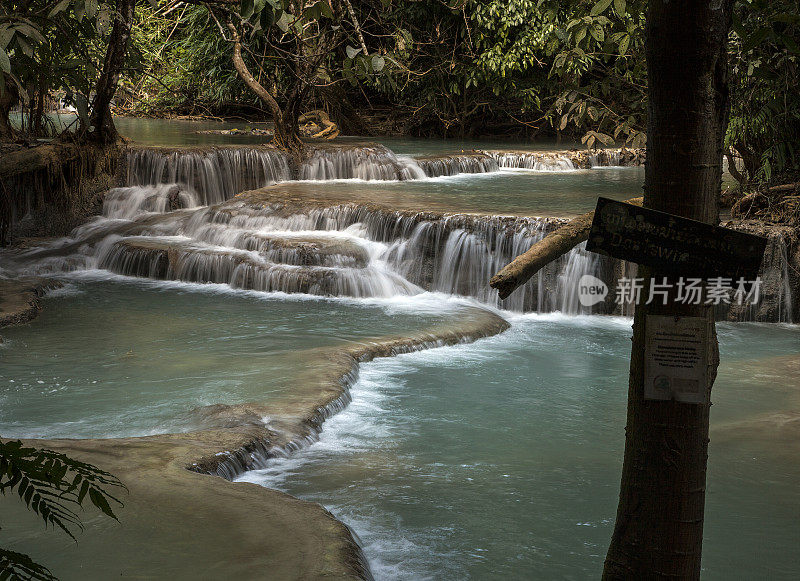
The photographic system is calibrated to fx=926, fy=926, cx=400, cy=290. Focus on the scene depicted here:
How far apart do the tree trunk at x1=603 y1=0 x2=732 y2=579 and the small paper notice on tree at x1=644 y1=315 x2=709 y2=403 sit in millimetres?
24

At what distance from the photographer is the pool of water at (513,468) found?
4.35 m

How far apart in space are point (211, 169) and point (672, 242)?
12.2 m

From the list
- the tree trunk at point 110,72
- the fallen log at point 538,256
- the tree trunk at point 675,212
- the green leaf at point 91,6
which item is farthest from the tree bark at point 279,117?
the tree trunk at point 675,212

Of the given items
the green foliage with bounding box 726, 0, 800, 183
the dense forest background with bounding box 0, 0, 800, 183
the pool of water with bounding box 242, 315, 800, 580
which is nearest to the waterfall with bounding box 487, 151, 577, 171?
the dense forest background with bounding box 0, 0, 800, 183

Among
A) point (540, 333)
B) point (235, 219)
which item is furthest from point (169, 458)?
point (235, 219)

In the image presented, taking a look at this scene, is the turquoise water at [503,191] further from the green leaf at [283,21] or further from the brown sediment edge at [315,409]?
the green leaf at [283,21]

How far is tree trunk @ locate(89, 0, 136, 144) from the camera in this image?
11.0 meters

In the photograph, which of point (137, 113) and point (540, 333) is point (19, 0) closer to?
point (540, 333)

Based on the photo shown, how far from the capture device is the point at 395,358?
7.57 m

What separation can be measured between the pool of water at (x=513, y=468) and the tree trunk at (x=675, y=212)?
5.77 feet

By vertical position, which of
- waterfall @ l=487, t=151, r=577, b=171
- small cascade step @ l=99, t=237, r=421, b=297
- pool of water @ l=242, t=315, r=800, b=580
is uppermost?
waterfall @ l=487, t=151, r=577, b=171

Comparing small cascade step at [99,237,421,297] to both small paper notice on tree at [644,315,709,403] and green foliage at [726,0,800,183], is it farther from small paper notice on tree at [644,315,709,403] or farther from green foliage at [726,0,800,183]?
small paper notice on tree at [644,315,709,403]

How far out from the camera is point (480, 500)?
4.91 meters

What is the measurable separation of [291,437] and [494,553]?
1.61 meters
